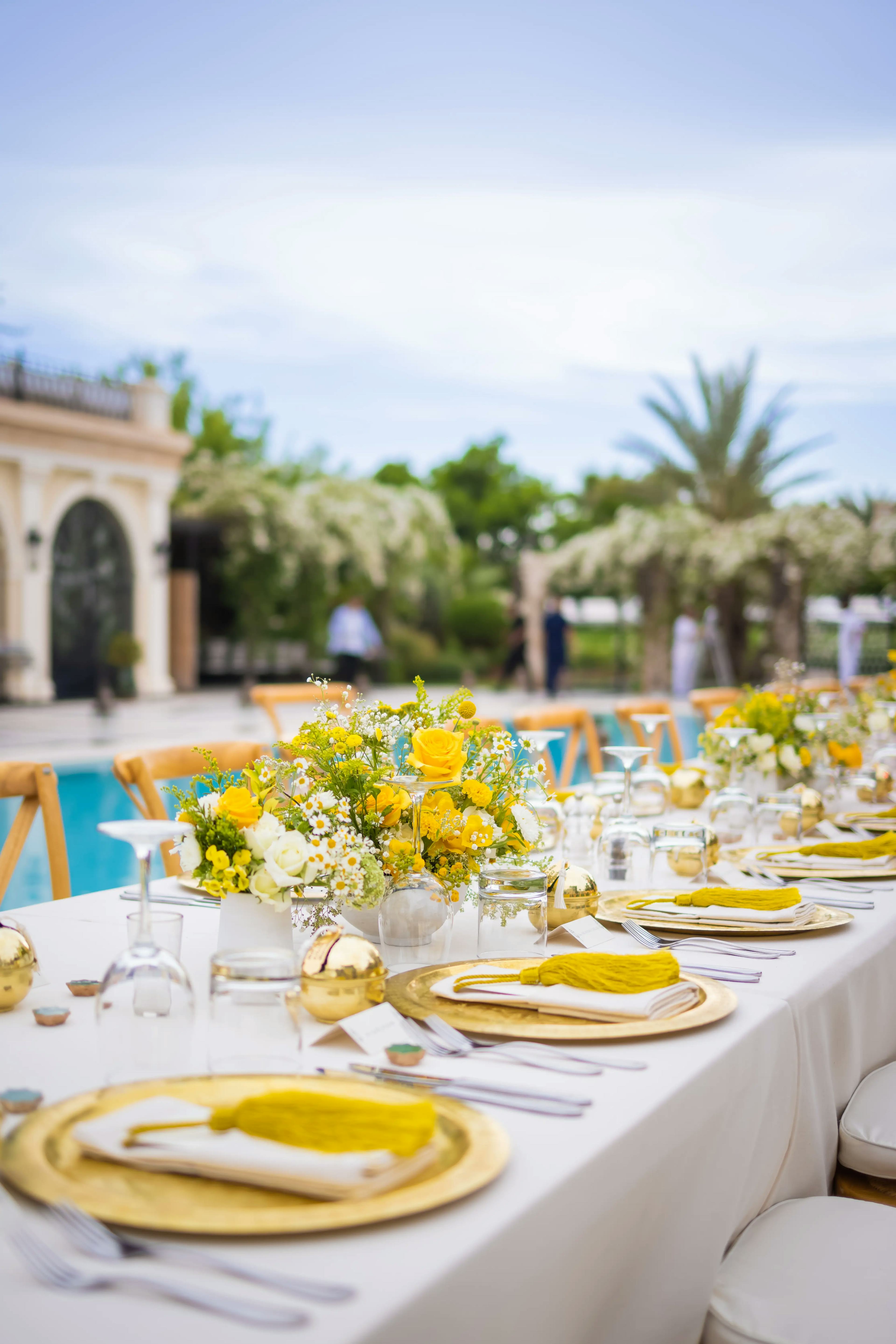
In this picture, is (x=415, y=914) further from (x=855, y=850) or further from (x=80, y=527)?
(x=80, y=527)

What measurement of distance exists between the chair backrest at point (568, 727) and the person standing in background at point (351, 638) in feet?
34.4

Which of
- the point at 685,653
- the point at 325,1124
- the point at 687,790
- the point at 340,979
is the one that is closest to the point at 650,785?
the point at 687,790

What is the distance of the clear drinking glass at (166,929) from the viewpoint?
3.84 ft

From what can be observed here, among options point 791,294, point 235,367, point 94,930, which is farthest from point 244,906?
point 235,367

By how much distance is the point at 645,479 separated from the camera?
74.8 ft

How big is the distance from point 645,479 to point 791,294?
603 cm

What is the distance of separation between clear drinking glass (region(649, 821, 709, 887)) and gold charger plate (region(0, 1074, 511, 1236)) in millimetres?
1141

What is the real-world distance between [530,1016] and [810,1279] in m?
0.42

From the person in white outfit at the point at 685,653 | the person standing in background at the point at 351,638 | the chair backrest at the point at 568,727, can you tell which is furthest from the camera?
Answer: the person in white outfit at the point at 685,653

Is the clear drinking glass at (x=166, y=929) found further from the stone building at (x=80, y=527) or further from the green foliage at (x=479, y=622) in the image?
the green foliage at (x=479, y=622)

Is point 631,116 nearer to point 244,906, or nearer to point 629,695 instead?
point 629,695

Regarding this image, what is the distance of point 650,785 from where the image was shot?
289 cm

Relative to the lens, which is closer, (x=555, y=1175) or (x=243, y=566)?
(x=555, y=1175)

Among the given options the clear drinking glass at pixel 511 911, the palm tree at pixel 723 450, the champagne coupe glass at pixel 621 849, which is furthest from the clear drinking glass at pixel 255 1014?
the palm tree at pixel 723 450
